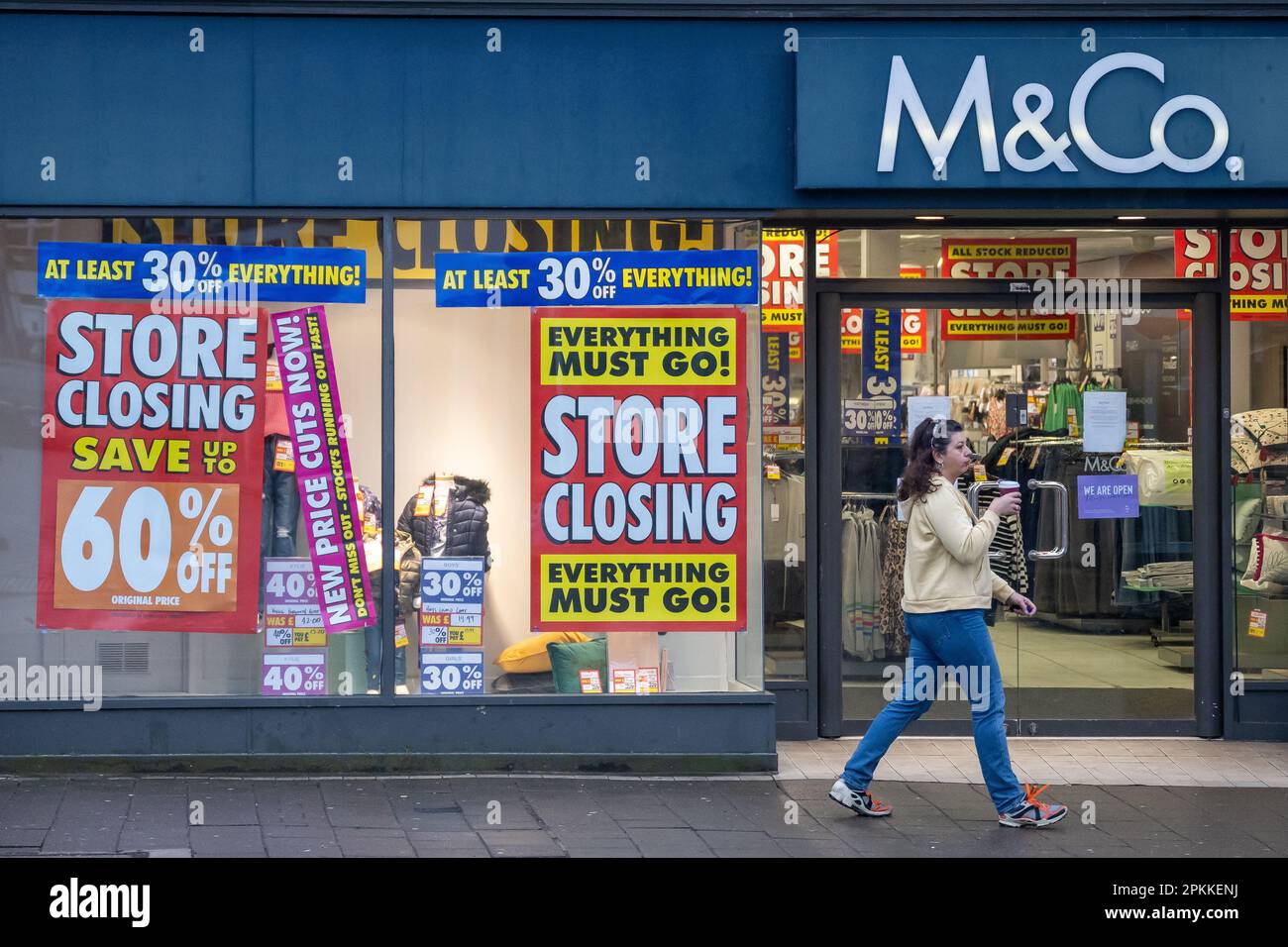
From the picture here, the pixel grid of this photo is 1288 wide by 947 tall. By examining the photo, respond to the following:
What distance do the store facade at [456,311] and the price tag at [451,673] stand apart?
0.08 feet

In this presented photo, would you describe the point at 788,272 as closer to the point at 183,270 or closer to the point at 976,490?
the point at 976,490

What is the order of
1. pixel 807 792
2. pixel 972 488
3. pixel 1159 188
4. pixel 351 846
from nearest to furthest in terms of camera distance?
pixel 351 846 → pixel 807 792 → pixel 1159 188 → pixel 972 488

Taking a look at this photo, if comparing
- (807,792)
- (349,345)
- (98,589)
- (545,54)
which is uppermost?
(545,54)

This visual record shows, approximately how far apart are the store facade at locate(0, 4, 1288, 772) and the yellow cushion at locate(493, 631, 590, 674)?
Answer: 1 centimetres

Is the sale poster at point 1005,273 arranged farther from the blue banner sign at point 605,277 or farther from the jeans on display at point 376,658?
the jeans on display at point 376,658

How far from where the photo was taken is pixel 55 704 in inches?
328

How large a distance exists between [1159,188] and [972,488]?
207 cm

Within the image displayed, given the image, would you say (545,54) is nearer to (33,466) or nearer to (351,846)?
(33,466)

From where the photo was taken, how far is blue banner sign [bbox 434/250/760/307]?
869 centimetres

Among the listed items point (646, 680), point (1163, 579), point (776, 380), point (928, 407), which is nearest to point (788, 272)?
point (776, 380)

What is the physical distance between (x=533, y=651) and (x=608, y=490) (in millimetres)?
1001

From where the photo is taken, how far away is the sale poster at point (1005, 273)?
9.44 m

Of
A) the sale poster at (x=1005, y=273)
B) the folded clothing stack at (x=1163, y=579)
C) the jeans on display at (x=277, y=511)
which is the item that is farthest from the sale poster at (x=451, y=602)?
the folded clothing stack at (x=1163, y=579)

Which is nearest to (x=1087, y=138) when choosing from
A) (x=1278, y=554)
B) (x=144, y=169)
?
(x=1278, y=554)
